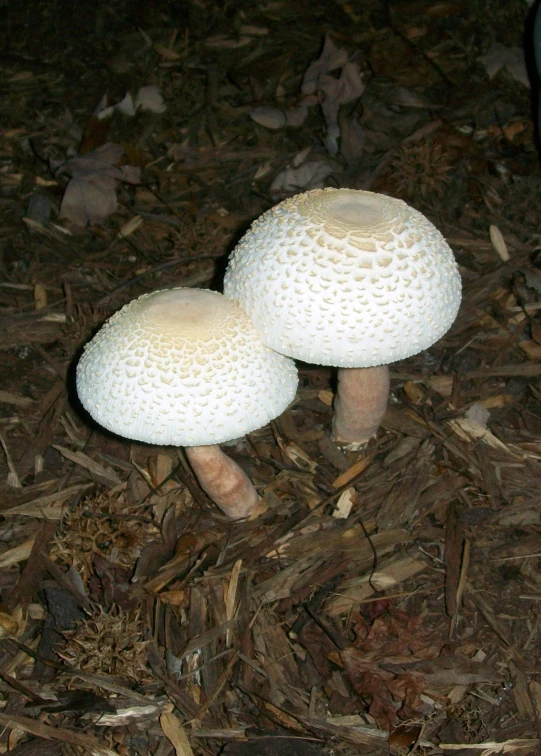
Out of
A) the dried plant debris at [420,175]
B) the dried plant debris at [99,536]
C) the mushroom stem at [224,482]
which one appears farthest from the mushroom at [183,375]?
the dried plant debris at [420,175]

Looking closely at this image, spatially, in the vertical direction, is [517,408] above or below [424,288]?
below

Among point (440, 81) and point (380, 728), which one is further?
point (440, 81)

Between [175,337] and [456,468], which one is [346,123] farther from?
[175,337]

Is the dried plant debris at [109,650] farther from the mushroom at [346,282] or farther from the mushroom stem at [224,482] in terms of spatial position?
the mushroom at [346,282]

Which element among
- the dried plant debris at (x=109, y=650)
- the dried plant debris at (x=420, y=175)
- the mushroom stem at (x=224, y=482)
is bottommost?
the dried plant debris at (x=109, y=650)

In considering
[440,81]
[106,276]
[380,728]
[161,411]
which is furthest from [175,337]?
[440,81]

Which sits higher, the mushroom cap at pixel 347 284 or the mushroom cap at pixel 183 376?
the mushroom cap at pixel 347 284

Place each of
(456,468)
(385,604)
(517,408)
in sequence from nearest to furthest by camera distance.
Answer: (385,604) → (456,468) → (517,408)
